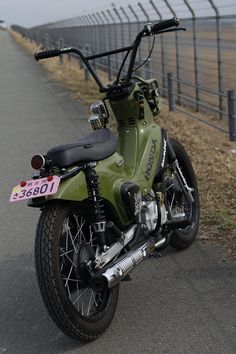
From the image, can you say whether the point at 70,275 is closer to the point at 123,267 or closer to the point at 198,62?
the point at 123,267

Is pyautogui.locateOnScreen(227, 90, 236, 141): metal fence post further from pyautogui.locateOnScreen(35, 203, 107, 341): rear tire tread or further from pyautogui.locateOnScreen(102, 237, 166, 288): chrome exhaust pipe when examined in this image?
pyautogui.locateOnScreen(35, 203, 107, 341): rear tire tread

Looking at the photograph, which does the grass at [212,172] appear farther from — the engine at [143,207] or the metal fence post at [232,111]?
the engine at [143,207]

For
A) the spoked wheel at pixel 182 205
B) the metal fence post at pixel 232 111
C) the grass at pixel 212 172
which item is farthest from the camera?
the metal fence post at pixel 232 111

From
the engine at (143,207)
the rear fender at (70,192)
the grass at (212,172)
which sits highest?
the rear fender at (70,192)

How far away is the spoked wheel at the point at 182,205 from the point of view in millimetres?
4668

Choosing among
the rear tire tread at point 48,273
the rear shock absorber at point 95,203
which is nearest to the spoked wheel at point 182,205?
the rear shock absorber at point 95,203

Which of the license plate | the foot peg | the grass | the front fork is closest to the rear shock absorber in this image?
the license plate

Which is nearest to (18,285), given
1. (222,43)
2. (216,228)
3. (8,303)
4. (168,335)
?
(8,303)

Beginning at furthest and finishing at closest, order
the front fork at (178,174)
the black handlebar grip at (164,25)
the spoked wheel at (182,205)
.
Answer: the spoked wheel at (182,205)
the front fork at (178,174)
the black handlebar grip at (164,25)

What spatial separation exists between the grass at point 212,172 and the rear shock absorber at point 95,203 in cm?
146

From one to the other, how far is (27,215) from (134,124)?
7.32ft

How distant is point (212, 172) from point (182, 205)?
1.92 meters

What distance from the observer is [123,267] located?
3.55 metres

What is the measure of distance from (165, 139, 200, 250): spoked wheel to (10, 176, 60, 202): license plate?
1413mm
